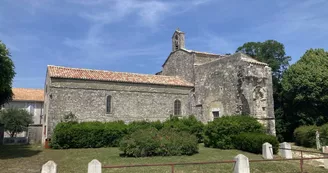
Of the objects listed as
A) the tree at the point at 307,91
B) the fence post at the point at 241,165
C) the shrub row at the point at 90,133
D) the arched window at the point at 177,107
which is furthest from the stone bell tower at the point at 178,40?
the fence post at the point at 241,165

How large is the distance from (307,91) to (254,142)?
16.4 m

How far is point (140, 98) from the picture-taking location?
2955cm


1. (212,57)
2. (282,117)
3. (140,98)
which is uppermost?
(212,57)

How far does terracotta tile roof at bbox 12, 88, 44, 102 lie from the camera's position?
50438 millimetres

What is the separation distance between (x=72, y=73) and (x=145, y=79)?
25.8 ft

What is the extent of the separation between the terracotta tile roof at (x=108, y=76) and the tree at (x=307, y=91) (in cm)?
1231

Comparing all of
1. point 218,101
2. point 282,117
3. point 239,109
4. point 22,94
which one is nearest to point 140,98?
point 218,101

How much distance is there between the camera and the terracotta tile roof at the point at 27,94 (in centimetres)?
5044

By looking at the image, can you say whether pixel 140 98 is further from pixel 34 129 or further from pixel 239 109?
pixel 34 129

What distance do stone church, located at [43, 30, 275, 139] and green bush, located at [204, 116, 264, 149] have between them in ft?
12.6

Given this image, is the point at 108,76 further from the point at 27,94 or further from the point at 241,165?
the point at 27,94

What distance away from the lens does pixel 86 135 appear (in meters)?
23.6

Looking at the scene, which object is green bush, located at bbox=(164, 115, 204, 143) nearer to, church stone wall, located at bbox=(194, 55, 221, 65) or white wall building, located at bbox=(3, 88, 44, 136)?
church stone wall, located at bbox=(194, 55, 221, 65)

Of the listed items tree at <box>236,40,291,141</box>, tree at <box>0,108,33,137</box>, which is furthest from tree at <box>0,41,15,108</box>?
tree at <box>236,40,291,141</box>
